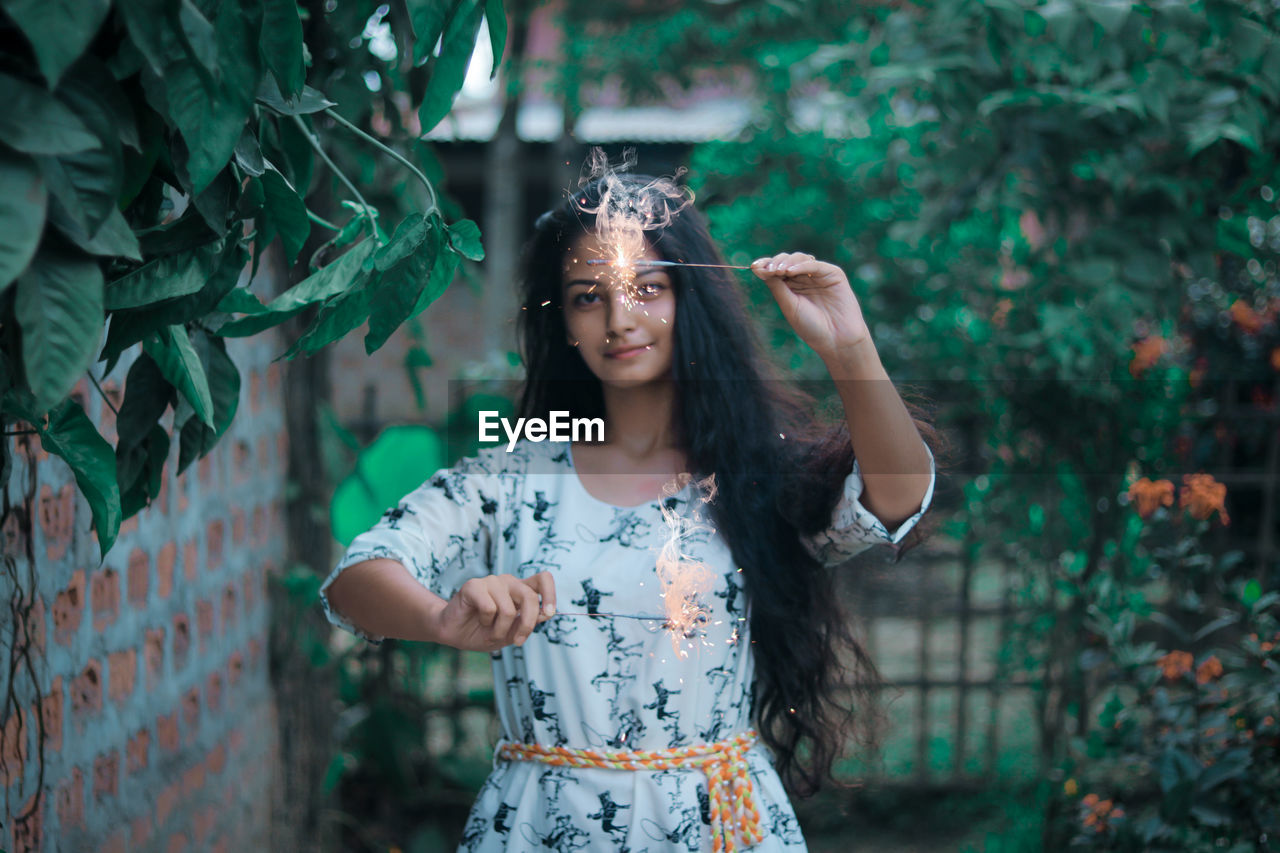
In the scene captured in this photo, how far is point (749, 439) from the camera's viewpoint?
1.25 metres

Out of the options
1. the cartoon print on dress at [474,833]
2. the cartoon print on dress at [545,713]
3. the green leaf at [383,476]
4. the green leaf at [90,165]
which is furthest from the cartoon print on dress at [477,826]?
the green leaf at [383,476]

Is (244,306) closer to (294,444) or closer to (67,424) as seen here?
(67,424)

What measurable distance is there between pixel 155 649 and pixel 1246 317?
290cm

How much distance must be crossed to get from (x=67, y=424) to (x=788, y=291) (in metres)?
0.73

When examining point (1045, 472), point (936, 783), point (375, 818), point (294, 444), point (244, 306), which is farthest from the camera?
point (936, 783)

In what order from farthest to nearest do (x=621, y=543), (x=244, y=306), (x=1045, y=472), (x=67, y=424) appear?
(x=1045, y=472)
(x=621, y=543)
(x=244, y=306)
(x=67, y=424)

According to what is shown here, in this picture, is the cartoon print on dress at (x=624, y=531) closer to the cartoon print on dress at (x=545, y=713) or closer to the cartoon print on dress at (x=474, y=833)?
the cartoon print on dress at (x=545, y=713)

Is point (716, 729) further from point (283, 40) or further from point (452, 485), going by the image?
point (283, 40)

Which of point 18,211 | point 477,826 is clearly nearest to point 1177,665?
point 477,826

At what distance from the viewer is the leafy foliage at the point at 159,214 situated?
59 centimetres

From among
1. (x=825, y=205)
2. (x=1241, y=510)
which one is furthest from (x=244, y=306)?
(x=1241, y=510)

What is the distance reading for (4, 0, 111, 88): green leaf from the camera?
0.54m

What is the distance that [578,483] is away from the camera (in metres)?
1.29

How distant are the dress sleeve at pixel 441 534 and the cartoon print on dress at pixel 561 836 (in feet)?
1.02
